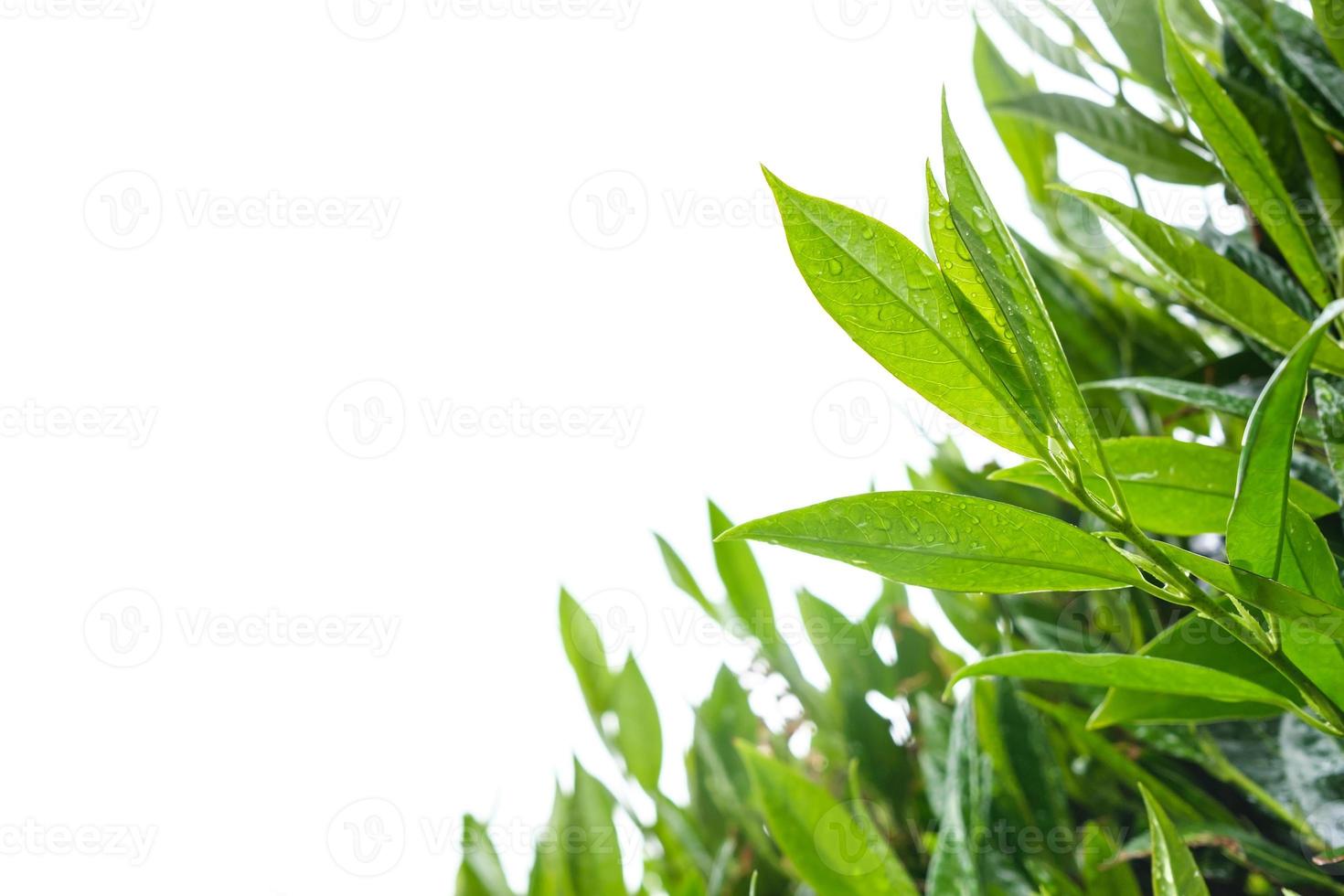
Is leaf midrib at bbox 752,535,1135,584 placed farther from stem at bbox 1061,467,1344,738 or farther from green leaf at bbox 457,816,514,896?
green leaf at bbox 457,816,514,896

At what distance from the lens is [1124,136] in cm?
51

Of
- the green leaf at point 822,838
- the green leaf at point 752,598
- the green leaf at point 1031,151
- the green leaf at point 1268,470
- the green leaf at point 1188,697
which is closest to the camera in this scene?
the green leaf at point 1268,470

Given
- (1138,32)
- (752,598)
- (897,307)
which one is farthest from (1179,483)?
(752,598)

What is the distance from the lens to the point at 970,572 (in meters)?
0.28

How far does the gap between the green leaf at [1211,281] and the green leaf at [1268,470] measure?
0.36 feet

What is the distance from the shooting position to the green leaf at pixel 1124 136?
0.51m

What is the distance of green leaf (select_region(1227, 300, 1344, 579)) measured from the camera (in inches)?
9.4

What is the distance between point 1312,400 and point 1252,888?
225 millimetres

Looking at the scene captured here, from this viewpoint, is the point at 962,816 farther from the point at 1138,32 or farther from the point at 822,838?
the point at 1138,32

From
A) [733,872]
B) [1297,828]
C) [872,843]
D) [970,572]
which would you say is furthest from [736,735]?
[970,572]

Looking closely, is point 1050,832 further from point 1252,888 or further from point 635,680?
point 635,680

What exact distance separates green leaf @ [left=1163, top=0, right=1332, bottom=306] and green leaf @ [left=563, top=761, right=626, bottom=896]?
1.79 ft

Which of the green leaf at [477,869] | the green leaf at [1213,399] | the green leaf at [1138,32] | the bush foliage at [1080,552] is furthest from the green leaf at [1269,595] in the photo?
the green leaf at [477,869]

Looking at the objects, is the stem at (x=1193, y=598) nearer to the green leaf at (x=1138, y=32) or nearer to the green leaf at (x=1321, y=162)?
the green leaf at (x=1321, y=162)
